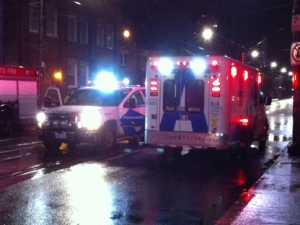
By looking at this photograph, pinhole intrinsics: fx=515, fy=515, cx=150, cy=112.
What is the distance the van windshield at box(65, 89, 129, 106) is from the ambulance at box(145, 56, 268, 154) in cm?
306

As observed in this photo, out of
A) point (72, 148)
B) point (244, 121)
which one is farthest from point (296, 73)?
point (72, 148)

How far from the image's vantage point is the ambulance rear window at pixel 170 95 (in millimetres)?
12352

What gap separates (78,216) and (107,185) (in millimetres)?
2399

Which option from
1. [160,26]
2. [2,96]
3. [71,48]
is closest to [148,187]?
[2,96]

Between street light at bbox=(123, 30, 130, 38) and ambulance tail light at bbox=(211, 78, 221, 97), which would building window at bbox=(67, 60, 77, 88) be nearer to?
street light at bbox=(123, 30, 130, 38)

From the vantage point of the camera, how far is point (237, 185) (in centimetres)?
1014

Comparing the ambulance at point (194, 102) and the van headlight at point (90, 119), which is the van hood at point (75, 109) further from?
the ambulance at point (194, 102)

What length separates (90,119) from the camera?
14430 mm

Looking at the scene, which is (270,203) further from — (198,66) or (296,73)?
(296,73)

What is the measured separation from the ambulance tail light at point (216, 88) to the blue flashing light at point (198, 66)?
1.33 ft

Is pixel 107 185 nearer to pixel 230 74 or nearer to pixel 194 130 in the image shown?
pixel 194 130

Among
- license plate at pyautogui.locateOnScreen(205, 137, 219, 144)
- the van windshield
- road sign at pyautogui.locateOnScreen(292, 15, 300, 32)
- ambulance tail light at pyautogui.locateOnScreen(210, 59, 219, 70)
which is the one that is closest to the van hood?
the van windshield

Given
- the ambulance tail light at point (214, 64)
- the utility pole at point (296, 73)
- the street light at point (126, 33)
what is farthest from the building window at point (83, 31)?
the ambulance tail light at point (214, 64)

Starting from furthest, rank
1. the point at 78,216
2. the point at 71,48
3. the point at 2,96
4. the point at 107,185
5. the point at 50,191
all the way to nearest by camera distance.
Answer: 1. the point at 71,48
2. the point at 2,96
3. the point at 107,185
4. the point at 50,191
5. the point at 78,216
